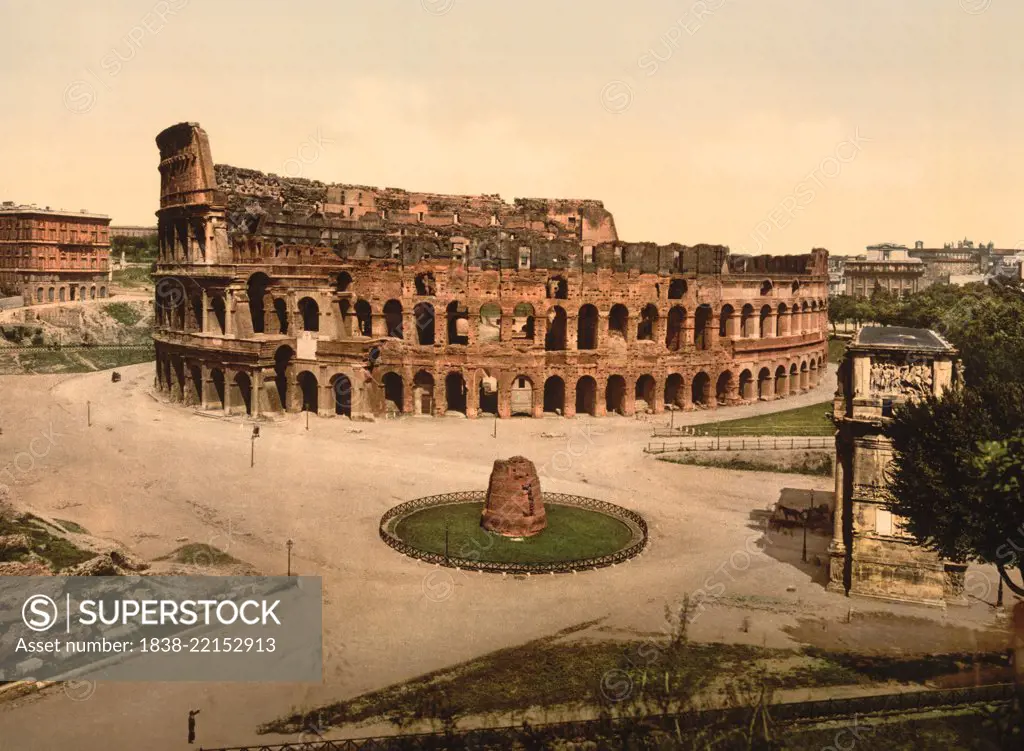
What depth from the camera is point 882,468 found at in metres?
25.0

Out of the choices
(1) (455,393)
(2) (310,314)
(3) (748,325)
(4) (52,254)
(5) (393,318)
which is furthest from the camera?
(4) (52,254)

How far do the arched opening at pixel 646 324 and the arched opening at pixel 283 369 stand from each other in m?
24.6

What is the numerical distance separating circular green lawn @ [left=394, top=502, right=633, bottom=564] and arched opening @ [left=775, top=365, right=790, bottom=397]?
109 feet

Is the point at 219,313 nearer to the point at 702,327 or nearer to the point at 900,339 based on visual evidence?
the point at 702,327

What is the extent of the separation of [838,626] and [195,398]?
44766 mm

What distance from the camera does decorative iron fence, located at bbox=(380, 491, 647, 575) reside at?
2722cm

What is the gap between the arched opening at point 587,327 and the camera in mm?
57156

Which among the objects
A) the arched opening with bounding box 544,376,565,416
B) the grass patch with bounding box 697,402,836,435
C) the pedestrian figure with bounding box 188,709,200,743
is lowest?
the pedestrian figure with bounding box 188,709,200,743

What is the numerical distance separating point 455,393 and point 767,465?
79.9ft

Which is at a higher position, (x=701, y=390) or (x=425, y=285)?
(x=425, y=285)

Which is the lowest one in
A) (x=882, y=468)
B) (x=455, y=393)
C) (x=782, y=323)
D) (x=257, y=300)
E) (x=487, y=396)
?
(x=487, y=396)

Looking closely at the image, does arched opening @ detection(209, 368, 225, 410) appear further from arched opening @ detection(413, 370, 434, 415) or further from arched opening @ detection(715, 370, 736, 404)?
arched opening @ detection(715, 370, 736, 404)

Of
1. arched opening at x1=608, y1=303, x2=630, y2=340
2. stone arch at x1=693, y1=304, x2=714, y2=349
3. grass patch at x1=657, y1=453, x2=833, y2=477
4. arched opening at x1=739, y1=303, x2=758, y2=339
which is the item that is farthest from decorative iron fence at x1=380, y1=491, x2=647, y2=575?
arched opening at x1=739, y1=303, x2=758, y2=339

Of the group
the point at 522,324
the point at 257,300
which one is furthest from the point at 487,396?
the point at 257,300
